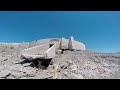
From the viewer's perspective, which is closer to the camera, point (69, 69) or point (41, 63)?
point (69, 69)

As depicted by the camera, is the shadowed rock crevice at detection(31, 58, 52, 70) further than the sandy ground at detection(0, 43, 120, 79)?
Yes

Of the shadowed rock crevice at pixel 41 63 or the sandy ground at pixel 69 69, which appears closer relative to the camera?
the sandy ground at pixel 69 69
